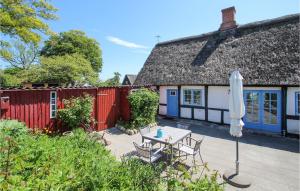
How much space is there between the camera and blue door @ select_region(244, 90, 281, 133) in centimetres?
993

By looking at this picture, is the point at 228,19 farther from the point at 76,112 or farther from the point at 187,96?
the point at 76,112

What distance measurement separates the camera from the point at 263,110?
10375 millimetres

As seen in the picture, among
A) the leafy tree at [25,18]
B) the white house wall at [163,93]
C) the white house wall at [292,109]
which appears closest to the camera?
the white house wall at [292,109]

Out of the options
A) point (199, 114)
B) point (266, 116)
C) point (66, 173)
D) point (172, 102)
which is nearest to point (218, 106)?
point (199, 114)

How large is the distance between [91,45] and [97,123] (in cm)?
2640

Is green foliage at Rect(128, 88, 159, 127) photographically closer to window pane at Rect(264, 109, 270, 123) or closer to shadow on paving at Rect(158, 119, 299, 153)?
shadow on paving at Rect(158, 119, 299, 153)

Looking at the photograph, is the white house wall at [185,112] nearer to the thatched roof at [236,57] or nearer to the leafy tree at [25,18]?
the thatched roof at [236,57]

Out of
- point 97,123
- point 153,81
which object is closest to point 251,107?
point 153,81

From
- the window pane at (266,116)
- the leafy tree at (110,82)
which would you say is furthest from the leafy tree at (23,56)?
the window pane at (266,116)

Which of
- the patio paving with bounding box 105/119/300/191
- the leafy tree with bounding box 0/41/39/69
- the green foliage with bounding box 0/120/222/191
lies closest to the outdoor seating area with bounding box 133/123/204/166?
the patio paving with bounding box 105/119/300/191

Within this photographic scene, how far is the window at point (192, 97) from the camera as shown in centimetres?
1288

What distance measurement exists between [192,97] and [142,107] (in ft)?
12.3

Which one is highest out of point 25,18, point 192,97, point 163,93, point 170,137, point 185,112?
point 25,18

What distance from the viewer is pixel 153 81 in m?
15.2
